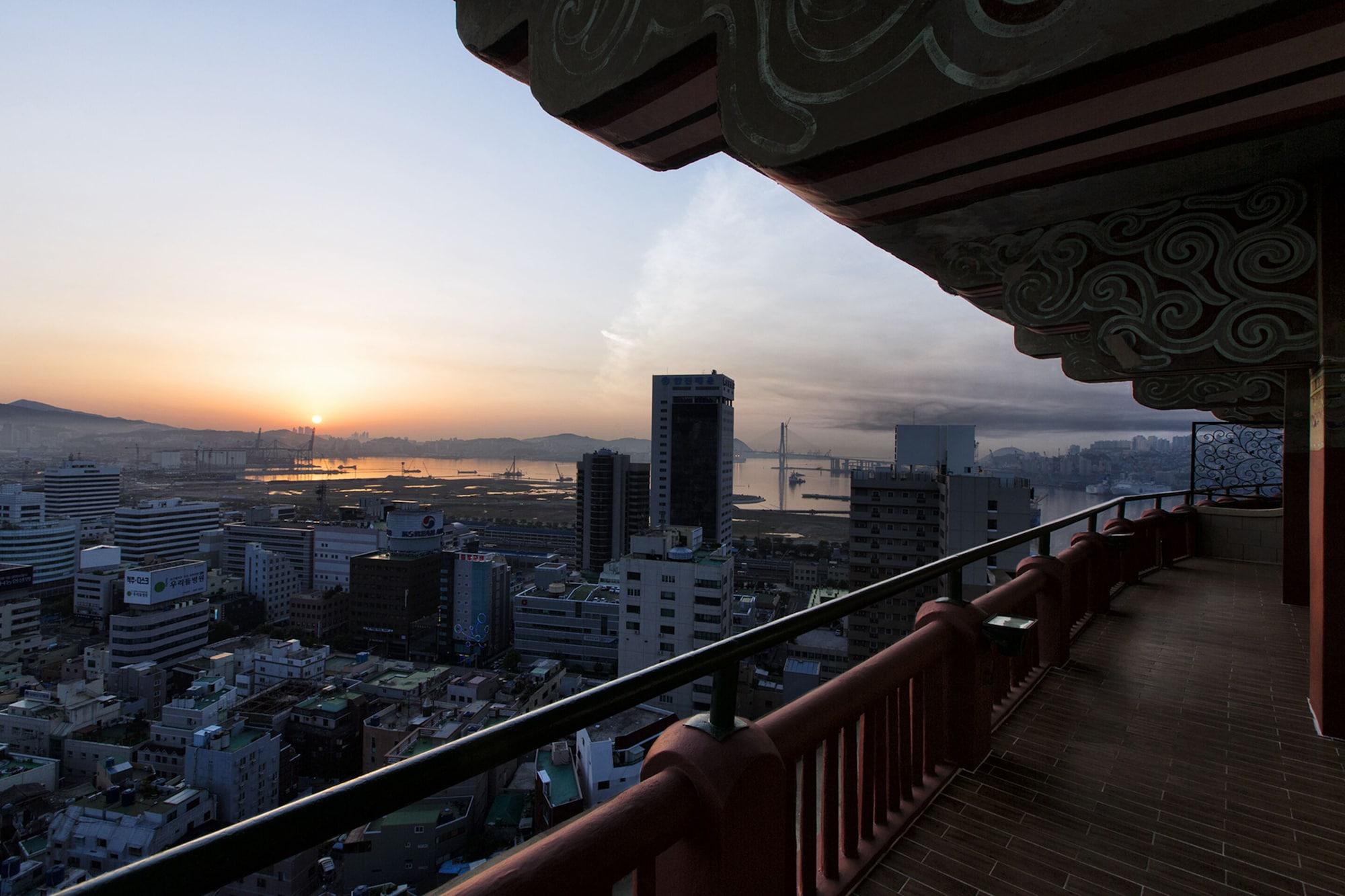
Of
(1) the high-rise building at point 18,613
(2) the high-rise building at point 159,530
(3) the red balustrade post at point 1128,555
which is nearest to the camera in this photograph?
(3) the red balustrade post at point 1128,555

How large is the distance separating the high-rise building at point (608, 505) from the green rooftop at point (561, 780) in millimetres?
34658

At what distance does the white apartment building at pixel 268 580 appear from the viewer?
44741 mm

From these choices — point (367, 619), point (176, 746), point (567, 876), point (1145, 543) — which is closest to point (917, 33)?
point (567, 876)

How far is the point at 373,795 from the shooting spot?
2.78 ft

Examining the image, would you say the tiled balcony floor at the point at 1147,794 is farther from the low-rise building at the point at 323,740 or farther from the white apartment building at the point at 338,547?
the white apartment building at the point at 338,547

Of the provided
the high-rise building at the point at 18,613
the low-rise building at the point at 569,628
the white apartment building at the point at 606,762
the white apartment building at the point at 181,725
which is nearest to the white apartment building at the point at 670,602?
the low-rise building at the point at 569,628

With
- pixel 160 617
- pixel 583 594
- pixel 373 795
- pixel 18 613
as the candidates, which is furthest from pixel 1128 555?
pixel 18 613

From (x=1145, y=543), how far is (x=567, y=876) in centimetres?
987

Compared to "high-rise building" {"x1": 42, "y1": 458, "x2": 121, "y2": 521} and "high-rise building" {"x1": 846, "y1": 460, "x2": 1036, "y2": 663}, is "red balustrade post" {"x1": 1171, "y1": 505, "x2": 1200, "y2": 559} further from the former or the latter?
"high-rise building" {"x1": 42, "y1": 458, "x2": 121, "y2": 521}

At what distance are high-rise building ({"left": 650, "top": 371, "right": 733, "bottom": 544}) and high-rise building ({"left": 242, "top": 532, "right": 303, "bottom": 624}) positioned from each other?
31147mm

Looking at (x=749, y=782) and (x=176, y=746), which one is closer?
(x=749, y=782)

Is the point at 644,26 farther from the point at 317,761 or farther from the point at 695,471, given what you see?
the point at 695,471

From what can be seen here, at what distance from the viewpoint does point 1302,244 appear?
9.00 ft

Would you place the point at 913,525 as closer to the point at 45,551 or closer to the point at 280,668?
the point at 280,668
